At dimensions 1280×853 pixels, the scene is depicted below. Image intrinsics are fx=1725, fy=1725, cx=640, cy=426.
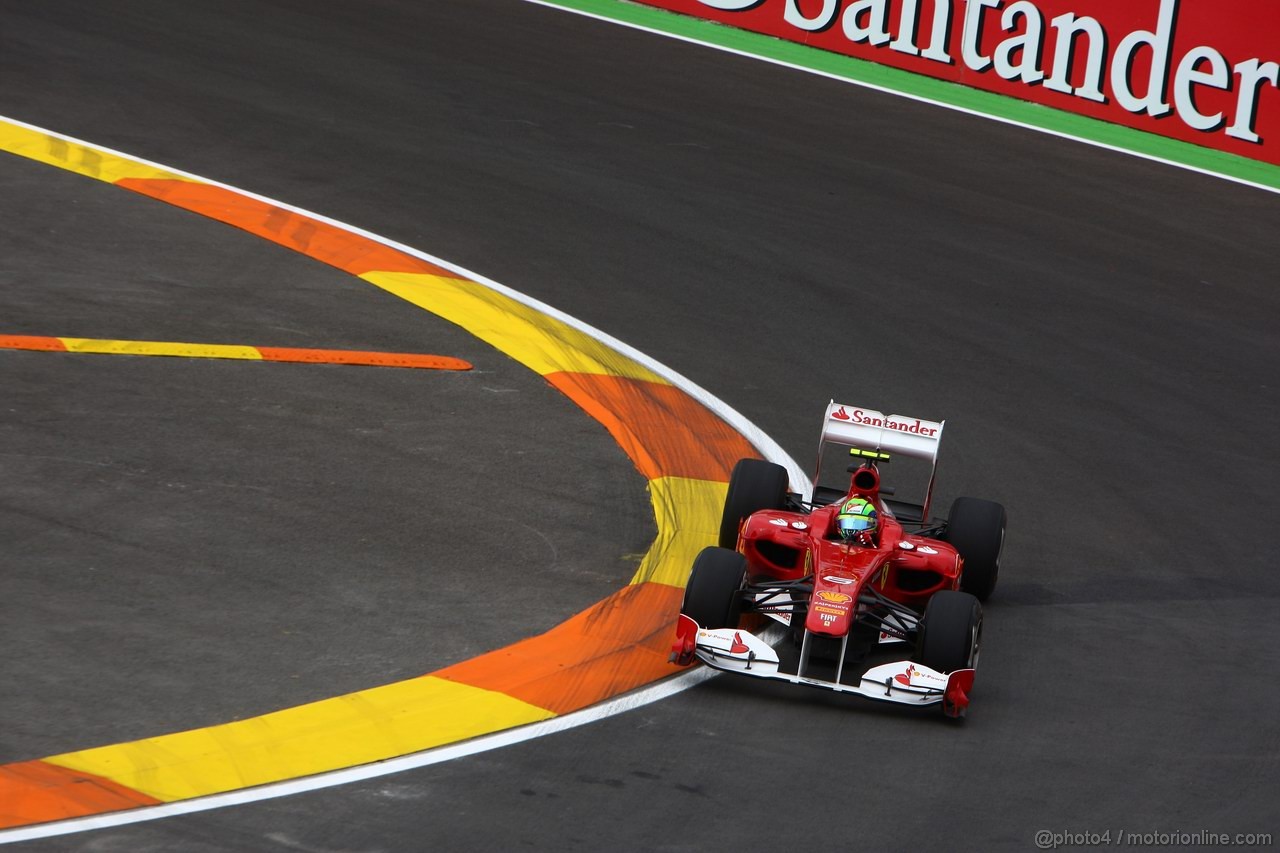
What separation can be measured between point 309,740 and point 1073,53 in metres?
12.6

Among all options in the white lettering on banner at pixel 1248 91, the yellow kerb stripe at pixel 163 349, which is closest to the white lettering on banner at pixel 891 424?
the yellow kerb stripe at pixel 163 349

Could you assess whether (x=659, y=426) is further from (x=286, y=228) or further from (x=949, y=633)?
(x=286, y=228)

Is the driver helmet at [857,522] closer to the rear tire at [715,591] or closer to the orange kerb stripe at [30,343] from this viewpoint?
the rear tire at [715,591]

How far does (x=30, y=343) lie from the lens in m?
9.84

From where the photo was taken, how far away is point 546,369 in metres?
10.6

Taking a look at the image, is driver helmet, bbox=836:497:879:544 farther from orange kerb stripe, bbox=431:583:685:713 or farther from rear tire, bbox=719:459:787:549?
orange kerb stripe, bbox=431:583:685:713

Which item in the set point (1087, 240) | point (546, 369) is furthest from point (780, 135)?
point (546, 369)

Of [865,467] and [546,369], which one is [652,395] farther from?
[865,467]

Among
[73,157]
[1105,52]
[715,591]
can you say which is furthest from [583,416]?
[1105,52]

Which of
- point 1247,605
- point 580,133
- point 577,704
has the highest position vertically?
point 580,133

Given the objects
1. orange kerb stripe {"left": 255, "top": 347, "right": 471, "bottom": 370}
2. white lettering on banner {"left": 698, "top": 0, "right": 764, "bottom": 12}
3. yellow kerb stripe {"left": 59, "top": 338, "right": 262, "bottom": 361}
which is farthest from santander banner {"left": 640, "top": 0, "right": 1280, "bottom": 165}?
yellow kerb stripe {"left": 59, "top": 338, "right": 262, "bottom": 361}

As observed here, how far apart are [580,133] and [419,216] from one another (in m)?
2.67

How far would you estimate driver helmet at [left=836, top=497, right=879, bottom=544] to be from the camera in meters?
7.69

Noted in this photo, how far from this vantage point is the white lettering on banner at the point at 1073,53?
15.9 meters
